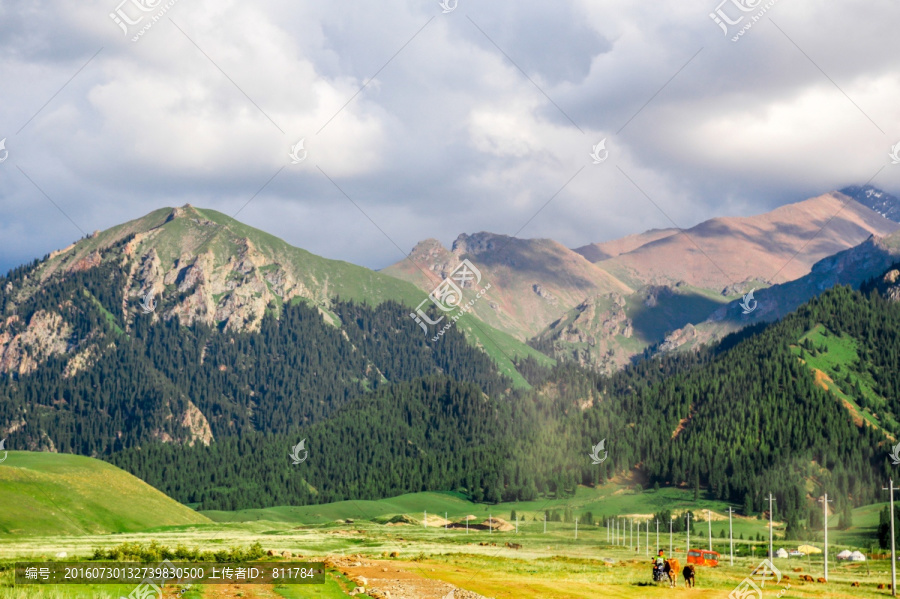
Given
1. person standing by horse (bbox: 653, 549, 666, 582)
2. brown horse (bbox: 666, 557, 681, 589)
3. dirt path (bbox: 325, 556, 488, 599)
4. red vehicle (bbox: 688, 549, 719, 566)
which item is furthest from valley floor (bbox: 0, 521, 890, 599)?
red vehicle (bbox: 688, 549, 719, 566)

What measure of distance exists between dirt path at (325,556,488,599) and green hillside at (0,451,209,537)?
7717 centimetres

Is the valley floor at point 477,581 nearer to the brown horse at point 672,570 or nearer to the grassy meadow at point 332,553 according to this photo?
the grassy meadow at point 332,553

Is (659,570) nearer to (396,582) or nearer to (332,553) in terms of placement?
(396,582)

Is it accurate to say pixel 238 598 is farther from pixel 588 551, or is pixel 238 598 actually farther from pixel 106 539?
pixel 588 551

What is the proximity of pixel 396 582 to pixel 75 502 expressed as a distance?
379ft

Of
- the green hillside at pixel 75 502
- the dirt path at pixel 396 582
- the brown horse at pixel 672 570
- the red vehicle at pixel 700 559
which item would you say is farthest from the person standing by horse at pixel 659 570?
the green hillside at pixel 75 502

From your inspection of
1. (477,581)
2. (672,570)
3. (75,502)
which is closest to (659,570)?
(672,570)

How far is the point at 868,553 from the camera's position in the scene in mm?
167750

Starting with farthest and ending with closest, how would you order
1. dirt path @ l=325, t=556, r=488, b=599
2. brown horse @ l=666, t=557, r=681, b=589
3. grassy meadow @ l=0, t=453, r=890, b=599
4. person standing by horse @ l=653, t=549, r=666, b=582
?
person standing by horse @ l=653, t=549, r=666, b=582, brown horse @ l=666, t=557, r=681, b=589, grassy meadow @ l=0, t=453, r=890, b=599, dirt path @ l=325, t=556, r=488, b=599

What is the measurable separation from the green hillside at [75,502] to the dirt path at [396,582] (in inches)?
3038

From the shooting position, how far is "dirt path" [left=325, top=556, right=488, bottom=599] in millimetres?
61812

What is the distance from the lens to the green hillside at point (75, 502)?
147 metres

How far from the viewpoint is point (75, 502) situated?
16438 cm

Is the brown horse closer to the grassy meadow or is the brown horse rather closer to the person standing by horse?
the person standing by horse
